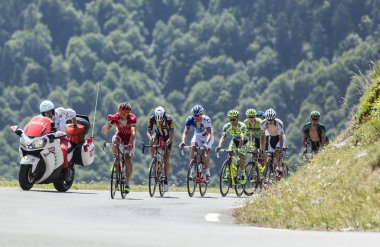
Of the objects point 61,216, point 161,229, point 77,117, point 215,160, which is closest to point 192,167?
point 77,117

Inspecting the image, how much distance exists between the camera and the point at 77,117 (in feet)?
78.6

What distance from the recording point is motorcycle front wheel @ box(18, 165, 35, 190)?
69.7ft

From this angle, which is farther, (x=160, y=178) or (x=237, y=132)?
(x=237, y=132)

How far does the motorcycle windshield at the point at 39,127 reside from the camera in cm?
2147

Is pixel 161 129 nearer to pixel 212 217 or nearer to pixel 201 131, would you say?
pixel 201 131

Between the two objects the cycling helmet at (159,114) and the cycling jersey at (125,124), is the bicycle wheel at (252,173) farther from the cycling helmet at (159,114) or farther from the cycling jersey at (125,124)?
the cycling jersey at (125,124)

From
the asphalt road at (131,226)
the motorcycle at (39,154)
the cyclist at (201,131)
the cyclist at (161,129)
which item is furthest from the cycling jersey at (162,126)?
the asphalt road at (131,226)

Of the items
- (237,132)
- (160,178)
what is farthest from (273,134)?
(160,178)

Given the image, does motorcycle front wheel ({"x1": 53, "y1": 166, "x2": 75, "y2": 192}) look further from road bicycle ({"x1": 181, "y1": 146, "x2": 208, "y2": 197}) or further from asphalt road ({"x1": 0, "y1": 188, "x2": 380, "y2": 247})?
asphalt road ({"x1": 0, "y1": 188, "x2": 380, "y2": 247})

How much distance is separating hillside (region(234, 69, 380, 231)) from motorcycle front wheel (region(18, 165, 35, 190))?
5.00 meters

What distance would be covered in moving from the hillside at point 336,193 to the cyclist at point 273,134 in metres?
5.00

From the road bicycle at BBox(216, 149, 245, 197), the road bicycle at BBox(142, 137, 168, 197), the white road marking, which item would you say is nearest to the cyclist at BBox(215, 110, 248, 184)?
the road bicycle at BBox(216, 149, 245, 197)

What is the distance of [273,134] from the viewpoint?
84.7 ft

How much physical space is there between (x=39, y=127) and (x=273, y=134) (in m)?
6.20
